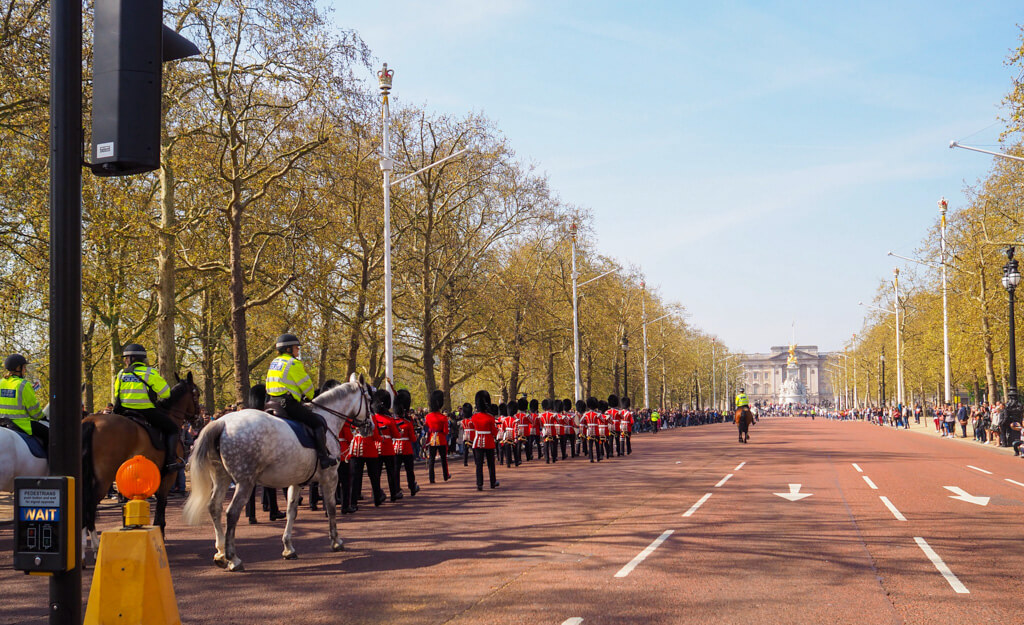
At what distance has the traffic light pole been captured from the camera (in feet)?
13.4

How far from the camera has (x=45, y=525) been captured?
4.18m

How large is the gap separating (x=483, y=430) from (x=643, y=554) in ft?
29.6

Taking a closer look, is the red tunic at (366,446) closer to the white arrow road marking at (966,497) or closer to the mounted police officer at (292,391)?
the mounted police officer at (292,391)

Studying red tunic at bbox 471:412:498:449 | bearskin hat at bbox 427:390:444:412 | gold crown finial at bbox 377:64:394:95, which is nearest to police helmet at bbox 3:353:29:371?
red tunic at bbox 471:412:498:449

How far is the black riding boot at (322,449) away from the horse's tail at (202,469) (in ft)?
3.77

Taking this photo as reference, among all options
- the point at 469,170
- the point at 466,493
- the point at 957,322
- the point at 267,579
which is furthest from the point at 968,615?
the point at 957,322

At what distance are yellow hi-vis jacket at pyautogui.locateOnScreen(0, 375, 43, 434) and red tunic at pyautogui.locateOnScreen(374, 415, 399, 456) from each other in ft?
22.5

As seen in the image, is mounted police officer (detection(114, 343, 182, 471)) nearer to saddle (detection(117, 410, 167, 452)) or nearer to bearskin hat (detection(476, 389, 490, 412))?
saddle (detection(117, 410, 167, 452))

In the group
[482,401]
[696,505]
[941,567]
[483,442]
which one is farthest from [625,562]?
[482,401]

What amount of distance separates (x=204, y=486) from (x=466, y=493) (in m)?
8.68

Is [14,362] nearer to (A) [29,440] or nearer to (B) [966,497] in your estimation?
(A) [29,440]

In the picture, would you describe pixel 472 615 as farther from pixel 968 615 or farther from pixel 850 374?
pixel 850 374

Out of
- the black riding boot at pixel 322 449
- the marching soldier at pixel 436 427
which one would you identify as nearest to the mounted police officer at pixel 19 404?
the black riding boot at pixel 322 449

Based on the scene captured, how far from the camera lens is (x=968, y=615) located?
22.1 feet
